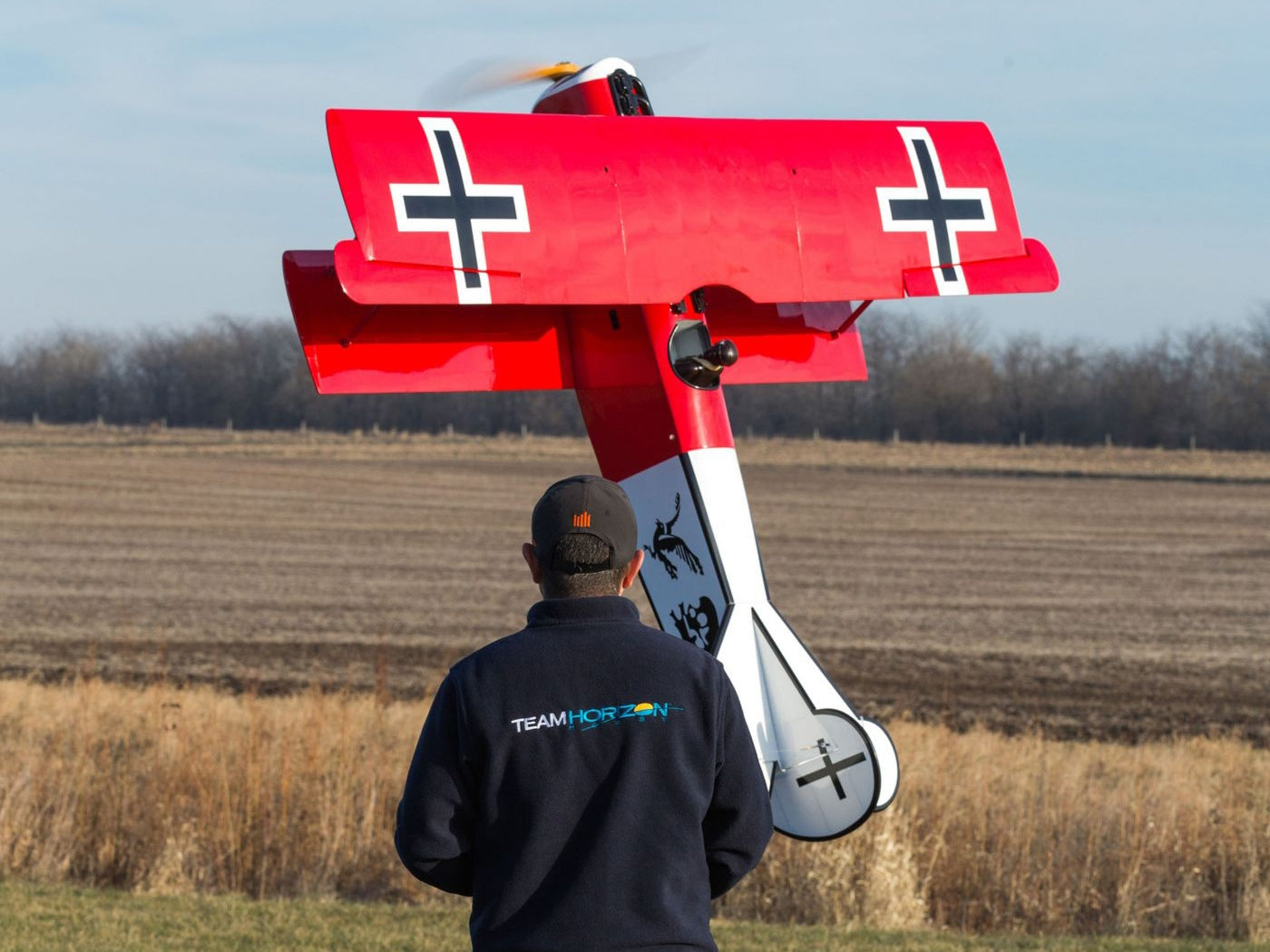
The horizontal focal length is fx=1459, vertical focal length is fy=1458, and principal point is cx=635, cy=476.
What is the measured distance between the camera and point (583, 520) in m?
2.84

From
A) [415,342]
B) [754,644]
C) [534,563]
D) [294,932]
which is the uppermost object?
[415,342]

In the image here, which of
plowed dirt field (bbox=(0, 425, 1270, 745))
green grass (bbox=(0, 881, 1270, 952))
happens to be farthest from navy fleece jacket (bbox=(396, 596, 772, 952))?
plowed dirt field (bbox=(0, 425, 1270, 745))

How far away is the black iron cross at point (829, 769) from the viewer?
152 inches

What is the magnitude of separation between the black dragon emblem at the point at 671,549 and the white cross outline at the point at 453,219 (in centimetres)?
88

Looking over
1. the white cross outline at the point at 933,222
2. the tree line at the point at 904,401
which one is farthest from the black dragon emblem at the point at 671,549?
the tree line at the point at 904,401

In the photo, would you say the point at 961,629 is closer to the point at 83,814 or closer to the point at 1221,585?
the point at 1221,585

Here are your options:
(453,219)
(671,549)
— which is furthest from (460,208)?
(671,549)

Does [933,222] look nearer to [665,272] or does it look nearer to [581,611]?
[665,272]

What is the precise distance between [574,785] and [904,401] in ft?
234

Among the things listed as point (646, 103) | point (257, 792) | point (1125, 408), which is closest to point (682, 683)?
point (646, 103)

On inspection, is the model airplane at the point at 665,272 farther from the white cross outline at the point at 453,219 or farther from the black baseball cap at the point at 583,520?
the black baseball cap at the point at 583,520

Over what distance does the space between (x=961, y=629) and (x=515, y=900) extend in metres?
18.1

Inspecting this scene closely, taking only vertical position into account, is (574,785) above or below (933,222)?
below

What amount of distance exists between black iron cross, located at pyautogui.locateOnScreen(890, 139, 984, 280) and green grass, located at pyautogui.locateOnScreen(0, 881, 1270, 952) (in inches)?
161
